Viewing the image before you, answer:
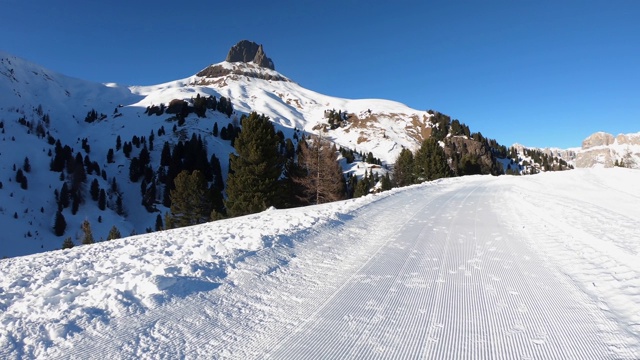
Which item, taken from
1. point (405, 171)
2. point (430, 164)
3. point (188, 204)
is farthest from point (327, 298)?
point (405, 171)

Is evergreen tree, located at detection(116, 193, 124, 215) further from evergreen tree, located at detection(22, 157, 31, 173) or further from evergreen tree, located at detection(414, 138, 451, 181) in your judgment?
evergreen tree, located at detection(414, 138, 451, 181)

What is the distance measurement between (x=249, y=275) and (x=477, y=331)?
3778 mm

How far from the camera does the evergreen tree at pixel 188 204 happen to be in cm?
3825

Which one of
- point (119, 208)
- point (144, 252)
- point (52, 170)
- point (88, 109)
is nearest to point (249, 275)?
point (144, 252)

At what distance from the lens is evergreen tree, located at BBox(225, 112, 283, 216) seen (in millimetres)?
25328

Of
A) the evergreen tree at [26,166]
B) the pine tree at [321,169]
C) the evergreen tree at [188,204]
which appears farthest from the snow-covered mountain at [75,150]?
the evergreen tree at [188,204]

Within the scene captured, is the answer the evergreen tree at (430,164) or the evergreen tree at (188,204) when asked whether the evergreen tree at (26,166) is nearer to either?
the evergreen tree at (188,204)

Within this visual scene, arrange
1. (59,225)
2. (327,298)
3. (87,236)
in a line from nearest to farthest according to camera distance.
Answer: (327,298) → (87,236) → (59,225)

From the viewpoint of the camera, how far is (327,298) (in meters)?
5.02

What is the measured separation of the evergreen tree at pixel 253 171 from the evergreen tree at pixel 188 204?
548 inches

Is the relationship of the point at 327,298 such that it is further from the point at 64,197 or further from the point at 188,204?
the point at 64,197

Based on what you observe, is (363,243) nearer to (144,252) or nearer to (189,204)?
(144,252)

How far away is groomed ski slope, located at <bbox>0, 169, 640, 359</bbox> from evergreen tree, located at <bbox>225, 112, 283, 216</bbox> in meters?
16.6

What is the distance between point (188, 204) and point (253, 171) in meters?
16.9
